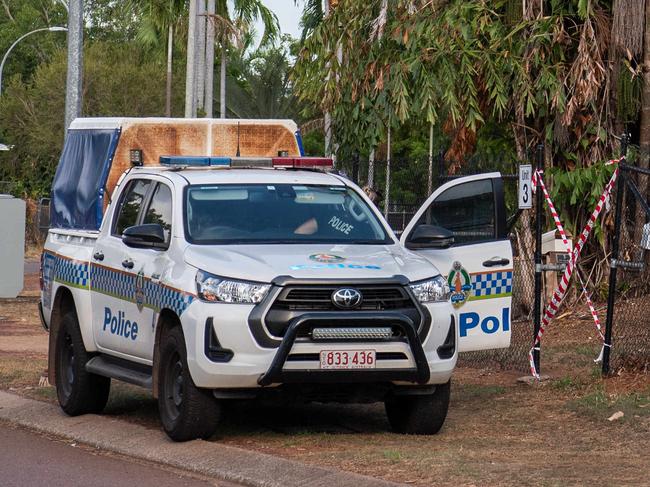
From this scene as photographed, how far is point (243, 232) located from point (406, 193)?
6851 mm

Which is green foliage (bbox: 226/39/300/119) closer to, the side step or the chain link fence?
the chain link fence

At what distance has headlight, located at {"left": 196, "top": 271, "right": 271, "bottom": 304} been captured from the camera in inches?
372

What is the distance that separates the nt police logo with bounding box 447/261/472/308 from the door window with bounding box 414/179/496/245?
48 centimetres

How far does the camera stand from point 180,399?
32.4ft

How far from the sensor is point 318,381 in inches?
374

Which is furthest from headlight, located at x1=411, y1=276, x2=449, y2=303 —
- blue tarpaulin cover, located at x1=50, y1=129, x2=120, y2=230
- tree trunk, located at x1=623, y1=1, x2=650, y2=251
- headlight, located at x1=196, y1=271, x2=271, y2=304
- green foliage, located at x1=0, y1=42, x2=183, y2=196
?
green foliage, located at x1=0, y1=42, x2=183, y2=196

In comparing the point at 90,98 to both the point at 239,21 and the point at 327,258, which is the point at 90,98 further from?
the point at 327,258

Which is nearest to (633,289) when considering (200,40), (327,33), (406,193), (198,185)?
(406,193)

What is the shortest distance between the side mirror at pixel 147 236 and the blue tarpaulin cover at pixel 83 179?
2670mm

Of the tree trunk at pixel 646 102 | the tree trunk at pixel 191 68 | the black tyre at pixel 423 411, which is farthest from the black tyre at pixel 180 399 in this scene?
the tree trunk at pixel 191 68

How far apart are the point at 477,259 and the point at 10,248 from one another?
11565 millimetres

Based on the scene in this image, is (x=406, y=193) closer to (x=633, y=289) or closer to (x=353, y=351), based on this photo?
(x=633, y=289)

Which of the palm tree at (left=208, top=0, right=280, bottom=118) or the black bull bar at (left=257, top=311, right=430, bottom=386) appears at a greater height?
the palm tree at (left=208, top=0, right=280, bottom=118)

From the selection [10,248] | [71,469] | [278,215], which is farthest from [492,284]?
[10,248]
